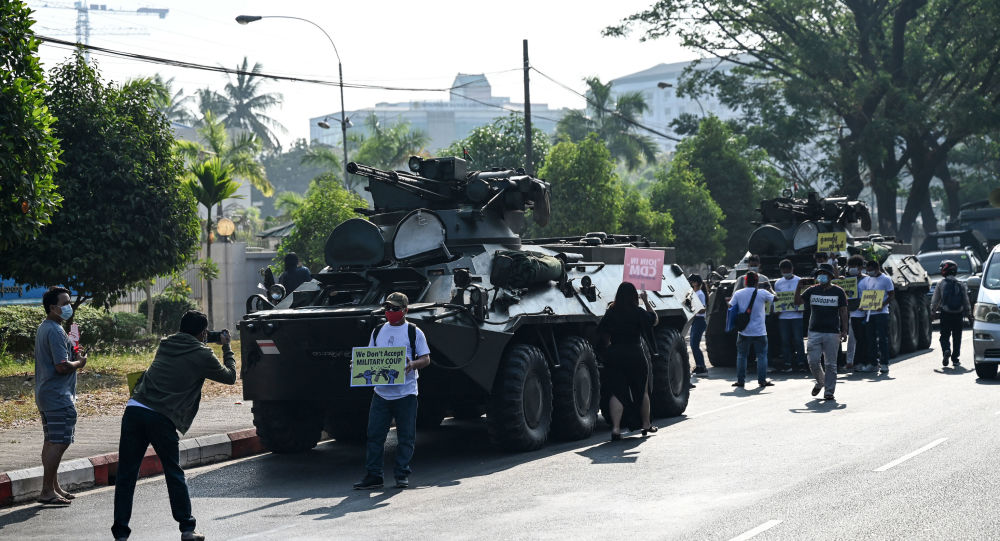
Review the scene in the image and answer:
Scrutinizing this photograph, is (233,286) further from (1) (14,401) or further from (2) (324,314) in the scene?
(2) (324,314)

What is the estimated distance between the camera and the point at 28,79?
43.1ft

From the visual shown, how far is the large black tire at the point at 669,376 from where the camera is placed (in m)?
14.4

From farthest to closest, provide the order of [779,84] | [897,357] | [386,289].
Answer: [779,84] → [897,357] → [386,289]

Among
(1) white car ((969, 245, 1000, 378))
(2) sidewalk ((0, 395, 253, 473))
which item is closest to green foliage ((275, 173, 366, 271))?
(2) sidewalk ((0, 395, 253, 473))

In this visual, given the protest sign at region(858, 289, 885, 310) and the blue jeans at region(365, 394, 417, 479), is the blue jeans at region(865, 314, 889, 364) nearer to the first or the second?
the protest sign at region(858, 289, 885, 310)

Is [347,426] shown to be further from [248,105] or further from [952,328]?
[248,105]

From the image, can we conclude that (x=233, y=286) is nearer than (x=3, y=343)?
No

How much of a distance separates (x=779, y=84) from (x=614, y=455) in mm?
33393

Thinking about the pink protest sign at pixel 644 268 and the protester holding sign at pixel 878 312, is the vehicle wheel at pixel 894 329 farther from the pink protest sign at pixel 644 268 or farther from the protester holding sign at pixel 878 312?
the pink protest sign at pixel 644 268

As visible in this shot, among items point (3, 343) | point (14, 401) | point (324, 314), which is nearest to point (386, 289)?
point (324, 314)

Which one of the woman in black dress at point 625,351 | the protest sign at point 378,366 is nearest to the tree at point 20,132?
the protest sign at point 378,366

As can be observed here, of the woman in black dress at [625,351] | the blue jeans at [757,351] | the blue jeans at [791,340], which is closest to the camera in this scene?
the woman in black dress at [625,351]

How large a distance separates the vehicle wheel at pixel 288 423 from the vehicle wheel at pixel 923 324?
1438cm

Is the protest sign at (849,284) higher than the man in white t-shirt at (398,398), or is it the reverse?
the protest sign at (849,284)
